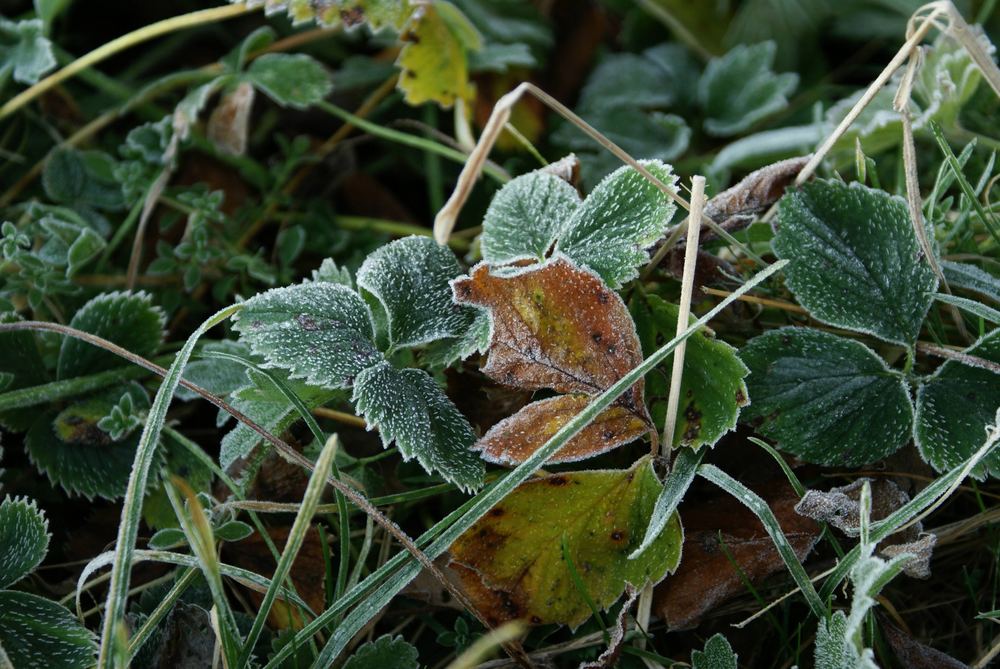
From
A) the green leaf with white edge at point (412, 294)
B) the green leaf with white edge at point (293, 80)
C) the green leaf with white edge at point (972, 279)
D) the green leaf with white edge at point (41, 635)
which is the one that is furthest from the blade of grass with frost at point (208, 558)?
the green leaf with white edge at point (972, 279)

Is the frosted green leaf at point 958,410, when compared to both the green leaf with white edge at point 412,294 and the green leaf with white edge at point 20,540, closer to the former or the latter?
the green leaf with white edge at point 412,294

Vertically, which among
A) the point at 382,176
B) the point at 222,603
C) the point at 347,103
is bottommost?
the point at 222,603

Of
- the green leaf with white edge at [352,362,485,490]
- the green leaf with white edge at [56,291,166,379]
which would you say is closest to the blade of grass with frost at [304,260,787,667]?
the green leaf with white edge at [352,362,485,490]

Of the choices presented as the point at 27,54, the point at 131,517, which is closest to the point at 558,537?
the point at 131,517

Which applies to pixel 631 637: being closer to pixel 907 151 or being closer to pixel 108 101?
pixel 907 151

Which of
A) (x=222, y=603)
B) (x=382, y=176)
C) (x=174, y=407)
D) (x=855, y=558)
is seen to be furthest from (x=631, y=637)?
(x=382, y=176)

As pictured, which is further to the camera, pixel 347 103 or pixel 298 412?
pixel 347 103
